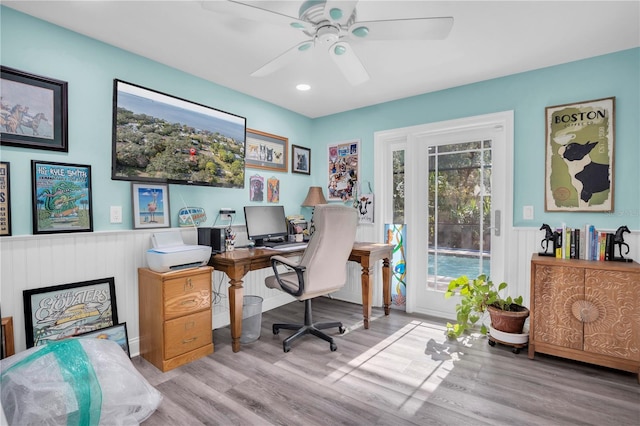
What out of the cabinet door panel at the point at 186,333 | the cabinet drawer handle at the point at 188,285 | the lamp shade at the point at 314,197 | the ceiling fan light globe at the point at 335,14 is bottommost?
the cabinet door panel at the point at 186,333

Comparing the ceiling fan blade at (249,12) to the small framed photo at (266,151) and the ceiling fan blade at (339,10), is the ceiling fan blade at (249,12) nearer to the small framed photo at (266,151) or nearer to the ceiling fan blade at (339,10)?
the ceiling fan blade at (339,10)

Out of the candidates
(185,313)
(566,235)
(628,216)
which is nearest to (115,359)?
(185,313)

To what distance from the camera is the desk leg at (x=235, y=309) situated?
8.40 ft

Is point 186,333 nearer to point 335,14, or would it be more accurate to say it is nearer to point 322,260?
point 322,260

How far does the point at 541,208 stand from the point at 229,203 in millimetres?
2877

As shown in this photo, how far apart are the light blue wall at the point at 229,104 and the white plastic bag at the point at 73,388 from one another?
0.85 m

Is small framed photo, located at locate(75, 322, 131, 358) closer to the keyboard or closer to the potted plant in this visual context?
the keyboard

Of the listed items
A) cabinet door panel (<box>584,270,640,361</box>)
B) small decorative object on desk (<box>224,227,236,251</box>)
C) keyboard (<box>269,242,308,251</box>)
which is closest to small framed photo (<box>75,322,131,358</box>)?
small decorative object on desk (<box>224,227,236,251</box>)

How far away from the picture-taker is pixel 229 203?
3.28 meters

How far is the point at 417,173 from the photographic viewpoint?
3535 millimetres

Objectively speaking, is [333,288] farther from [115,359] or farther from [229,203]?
[115,359]

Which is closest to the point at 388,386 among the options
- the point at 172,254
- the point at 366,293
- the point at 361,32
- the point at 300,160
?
the point at 366,293

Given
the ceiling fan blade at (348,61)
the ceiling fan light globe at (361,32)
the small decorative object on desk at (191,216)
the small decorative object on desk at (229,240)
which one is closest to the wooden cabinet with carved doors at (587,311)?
the ceiling fan blade at (348,61)

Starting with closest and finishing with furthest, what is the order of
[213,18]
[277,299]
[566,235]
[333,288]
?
1. [213,18]
2. [566,235]
3. [333,288]
4. [277,299]
